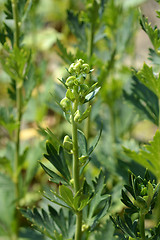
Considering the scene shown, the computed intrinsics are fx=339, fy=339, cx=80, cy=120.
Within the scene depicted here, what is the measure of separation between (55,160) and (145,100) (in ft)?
1.33

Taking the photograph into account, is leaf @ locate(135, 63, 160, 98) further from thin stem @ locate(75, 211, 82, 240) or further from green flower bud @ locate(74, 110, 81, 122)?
thin stem @ locate(75, 211, 82, 240)

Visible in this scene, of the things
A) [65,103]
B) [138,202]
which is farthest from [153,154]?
[65,103]

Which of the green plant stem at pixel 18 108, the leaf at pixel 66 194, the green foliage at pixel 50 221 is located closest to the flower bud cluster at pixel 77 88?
the leaf at pixel 66 194

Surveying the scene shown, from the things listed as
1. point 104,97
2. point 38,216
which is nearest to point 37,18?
point 104,97

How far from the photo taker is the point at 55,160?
71 cm

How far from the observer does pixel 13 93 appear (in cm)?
116

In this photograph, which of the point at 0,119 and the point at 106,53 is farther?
the point at 106,53

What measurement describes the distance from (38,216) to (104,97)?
790 millimetres

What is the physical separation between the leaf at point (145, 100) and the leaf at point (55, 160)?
33 cm

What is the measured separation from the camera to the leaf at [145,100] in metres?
0.96

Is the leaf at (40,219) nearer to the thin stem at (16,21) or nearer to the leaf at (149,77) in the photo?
the leaf at (149,77)

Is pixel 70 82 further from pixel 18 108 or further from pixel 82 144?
pixel 18 108

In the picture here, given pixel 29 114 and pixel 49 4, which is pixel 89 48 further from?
pixel 49 4

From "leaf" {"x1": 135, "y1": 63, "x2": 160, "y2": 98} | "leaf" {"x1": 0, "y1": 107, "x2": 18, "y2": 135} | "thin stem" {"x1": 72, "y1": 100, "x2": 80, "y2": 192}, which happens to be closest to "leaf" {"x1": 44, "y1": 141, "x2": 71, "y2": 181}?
"thin stem" {"x1": 72, "y1": 100, "x2": 80, "y2": 192}
